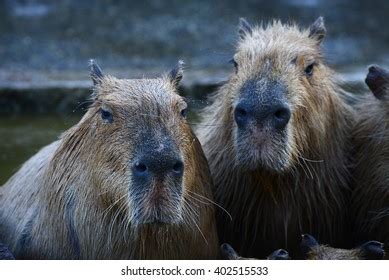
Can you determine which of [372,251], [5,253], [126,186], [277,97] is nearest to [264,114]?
[277,97]

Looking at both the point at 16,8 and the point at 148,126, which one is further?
the point at 16,8

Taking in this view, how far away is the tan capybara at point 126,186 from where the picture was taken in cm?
548

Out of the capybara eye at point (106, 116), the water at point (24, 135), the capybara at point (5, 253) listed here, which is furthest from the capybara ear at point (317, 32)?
the water at point (24, 135)

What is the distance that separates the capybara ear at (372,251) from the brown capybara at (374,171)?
1.84ft

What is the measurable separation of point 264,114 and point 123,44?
7.26 metres

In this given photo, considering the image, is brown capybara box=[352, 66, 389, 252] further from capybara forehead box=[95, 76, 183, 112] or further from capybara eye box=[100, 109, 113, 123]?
capybara eye box=[100, 109, 113, 123]

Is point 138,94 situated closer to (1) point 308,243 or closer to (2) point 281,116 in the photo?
(2) point 281,116

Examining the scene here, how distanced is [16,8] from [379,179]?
28.3ft

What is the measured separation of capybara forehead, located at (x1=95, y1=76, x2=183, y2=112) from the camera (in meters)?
5.82

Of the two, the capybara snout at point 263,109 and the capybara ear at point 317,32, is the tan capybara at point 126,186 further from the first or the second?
the capybara ear at point 317,32

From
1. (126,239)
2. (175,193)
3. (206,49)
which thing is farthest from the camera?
(206,49)

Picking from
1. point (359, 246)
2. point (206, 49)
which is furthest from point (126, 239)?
point (206, 49)

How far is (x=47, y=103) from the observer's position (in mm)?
10688
